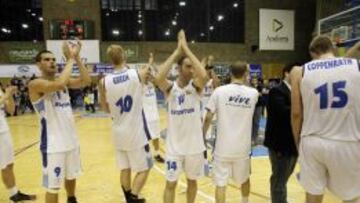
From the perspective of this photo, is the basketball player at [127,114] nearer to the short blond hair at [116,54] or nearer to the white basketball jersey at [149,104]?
the short blond hair at [116,54]

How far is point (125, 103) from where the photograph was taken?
15.2 feet

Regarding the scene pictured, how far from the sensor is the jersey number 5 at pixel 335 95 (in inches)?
121

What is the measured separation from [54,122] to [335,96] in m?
2.86

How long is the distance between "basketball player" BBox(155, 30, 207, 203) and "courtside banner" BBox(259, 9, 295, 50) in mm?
24045

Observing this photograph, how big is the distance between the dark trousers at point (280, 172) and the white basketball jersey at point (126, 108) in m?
1.60

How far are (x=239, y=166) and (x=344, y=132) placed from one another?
143 cm

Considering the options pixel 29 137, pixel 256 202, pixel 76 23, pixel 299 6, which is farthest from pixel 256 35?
pixel 256 202

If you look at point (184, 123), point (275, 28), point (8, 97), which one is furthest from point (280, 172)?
point (275, 28)

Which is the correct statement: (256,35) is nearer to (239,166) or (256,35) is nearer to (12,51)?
(12,51)

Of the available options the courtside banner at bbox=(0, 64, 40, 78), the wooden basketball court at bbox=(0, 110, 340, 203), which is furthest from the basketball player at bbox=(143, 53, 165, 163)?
the courtside banner at bbox=(0, 64, 40, 78)

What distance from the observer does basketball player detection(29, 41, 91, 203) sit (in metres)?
4.11

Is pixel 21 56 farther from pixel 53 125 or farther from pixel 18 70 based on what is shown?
pixel 53 125

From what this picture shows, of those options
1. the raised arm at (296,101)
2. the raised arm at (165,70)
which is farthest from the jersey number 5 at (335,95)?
the raised arm at (165,70)

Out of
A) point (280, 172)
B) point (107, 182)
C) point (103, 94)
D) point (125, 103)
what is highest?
point (103, 94)
